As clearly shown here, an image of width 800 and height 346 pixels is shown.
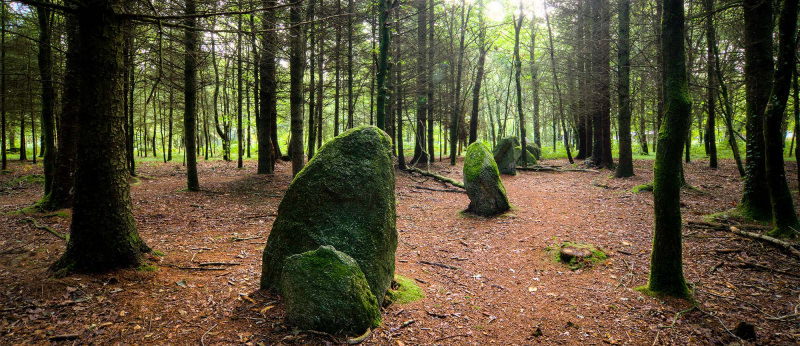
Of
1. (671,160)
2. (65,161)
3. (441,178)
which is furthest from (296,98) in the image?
(671,160)

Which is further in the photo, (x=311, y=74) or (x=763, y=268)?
(x=311, y=74)

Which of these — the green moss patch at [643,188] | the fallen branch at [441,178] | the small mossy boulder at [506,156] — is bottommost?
the green moss patch at [643,188]

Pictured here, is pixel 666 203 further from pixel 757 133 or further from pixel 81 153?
pixel 81 153

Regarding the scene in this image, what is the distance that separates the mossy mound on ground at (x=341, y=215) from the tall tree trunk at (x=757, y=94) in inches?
291

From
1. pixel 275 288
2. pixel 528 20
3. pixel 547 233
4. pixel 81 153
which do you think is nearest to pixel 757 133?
pixel 547 233

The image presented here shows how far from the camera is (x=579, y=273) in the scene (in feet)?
16.8

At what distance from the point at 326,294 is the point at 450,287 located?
89.2 inches

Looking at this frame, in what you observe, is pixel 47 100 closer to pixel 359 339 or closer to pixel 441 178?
pixel 359 339

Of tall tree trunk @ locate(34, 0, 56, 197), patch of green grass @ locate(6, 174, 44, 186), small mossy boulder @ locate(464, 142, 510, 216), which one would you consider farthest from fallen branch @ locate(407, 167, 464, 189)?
patch of green grass @ locate(6, 174, 44, 186)

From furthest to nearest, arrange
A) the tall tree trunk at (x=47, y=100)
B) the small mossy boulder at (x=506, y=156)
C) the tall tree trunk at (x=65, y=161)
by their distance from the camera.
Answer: the small mossy boulder at (x=506, y=156), the tall tree trunk at (x=47, y=100), the tall tree trunk at (x=65, y=161)

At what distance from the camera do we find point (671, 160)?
3994 millimetres

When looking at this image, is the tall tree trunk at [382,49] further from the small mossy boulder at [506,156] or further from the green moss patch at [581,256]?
the small mossy boulder at [506,156]

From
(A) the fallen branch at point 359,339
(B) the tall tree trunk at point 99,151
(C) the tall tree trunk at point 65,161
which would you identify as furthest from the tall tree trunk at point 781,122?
(C) the tall tree trunk at point 65,161

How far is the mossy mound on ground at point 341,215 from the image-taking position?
3.77 m
